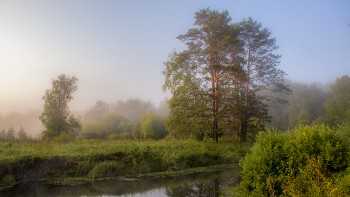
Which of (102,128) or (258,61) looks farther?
(102,128)

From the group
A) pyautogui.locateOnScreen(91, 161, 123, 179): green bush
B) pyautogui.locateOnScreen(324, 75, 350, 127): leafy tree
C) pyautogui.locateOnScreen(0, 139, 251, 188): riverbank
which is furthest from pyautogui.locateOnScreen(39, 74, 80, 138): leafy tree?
pyautogui.locateOnScreen(324, 75, 350, 127): leafy tree

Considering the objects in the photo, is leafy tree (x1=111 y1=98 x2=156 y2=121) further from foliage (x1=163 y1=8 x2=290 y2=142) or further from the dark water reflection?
the dark water reflection

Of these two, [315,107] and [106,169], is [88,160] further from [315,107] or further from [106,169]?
[315,107]

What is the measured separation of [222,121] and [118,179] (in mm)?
11162

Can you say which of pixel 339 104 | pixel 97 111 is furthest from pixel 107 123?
pixel 339 104

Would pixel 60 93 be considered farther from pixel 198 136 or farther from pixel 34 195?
pixel 34 195

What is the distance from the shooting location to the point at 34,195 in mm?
7012

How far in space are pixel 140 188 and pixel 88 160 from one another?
3.61m

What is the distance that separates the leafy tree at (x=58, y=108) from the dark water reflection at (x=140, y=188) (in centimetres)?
2139

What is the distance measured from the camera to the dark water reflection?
739 centimetres

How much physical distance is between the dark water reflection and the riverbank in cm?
86

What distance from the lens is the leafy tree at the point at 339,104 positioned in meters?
34.0

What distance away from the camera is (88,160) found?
9.99 metres

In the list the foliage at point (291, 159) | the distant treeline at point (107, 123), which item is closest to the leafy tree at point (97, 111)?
the distant treeline at point (107, 123)
